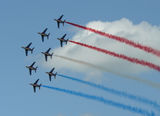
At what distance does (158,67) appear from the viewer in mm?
151750

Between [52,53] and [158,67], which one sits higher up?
[52,53]

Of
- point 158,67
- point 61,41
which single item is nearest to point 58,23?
point 61,41

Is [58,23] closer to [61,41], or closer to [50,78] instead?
[61,41]

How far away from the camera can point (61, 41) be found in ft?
636

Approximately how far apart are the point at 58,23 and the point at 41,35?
9.80 m

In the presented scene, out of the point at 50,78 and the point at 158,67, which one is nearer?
the point at 158,67

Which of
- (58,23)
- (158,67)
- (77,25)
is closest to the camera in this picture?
(158,67)

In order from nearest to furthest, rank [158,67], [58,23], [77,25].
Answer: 1. [158,67]
2. [77,25]
3. [58,23]

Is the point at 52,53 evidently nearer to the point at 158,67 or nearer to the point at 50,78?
the point at 50,78

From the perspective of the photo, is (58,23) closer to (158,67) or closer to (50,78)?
(50,78)

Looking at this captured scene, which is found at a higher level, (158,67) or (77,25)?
(77,25)

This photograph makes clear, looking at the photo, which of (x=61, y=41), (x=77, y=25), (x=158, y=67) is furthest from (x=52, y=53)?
(x=158, y=67)

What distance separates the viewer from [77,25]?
16775 cm

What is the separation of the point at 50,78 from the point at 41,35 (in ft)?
Result: 51.7
